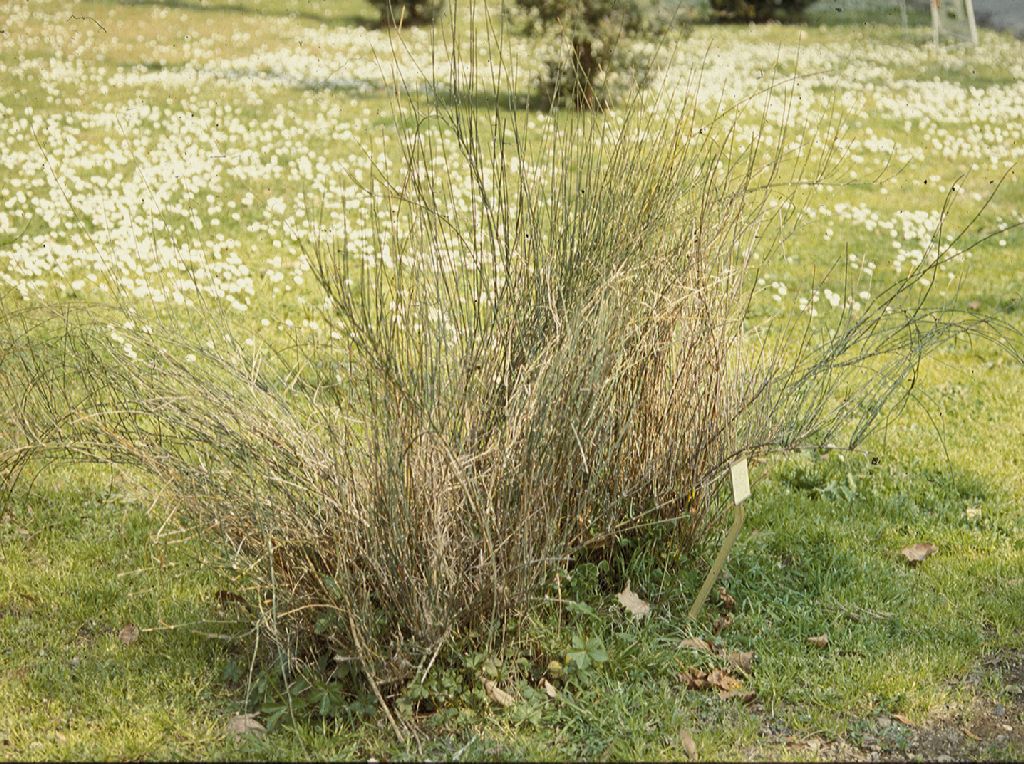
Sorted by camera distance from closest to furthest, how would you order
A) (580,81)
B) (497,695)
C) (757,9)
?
(497,695), (580,81), (757,9)

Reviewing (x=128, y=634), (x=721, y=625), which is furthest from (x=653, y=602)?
(x=128, y=634)

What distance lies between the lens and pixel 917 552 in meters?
4.79

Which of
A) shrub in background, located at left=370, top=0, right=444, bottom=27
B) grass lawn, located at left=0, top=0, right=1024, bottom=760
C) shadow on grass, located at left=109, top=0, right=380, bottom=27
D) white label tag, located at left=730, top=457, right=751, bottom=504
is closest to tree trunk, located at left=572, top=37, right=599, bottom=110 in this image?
grass lawn, located at left=0, top=0, right=1024, bottom=760

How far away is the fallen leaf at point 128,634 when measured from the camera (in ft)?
13.3

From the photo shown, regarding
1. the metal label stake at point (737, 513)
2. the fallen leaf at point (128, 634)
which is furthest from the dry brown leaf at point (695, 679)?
the fallen leaf at point (128, 634)

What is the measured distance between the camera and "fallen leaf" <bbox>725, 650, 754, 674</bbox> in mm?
3957

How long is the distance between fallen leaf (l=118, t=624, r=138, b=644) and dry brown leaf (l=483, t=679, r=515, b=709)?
125 centimetres

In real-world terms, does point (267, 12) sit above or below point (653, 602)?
above

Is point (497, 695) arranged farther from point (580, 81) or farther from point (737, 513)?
point (580, 81)

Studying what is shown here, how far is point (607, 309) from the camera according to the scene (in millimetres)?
3941

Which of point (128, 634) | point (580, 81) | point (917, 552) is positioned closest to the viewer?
point (128, 634)

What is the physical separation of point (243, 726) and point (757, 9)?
22249mm

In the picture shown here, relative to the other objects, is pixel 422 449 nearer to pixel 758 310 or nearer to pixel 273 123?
pixel 758 310

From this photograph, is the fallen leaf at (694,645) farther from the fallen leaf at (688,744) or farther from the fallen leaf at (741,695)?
the fallen leaf at (688,744)
